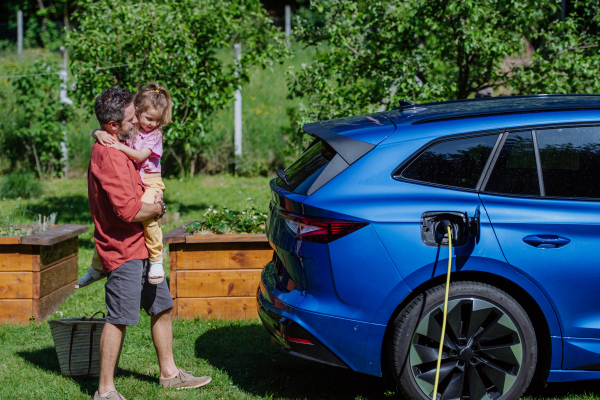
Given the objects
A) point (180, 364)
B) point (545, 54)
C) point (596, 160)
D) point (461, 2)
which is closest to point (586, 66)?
point (545, 54)

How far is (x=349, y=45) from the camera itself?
7152mm

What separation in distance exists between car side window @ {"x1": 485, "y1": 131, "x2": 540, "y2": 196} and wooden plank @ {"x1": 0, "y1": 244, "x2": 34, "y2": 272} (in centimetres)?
358

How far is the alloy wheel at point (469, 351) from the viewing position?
10.4 feet

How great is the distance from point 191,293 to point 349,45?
149 inches

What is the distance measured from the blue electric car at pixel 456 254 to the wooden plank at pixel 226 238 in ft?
4.69

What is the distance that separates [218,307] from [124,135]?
1855mm

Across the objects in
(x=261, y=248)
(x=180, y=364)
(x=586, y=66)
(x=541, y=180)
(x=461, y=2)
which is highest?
(x=461, y=2)

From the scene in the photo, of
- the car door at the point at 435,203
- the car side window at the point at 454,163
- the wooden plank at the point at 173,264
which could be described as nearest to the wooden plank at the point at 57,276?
the wooden plank at the point at 173,264

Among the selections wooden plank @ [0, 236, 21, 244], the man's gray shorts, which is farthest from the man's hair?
wooden plank @ [0, 236, 21, 244]

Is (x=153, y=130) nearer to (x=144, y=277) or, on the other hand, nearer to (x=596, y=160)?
(x=144, y=277)

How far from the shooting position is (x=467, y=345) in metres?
3.23

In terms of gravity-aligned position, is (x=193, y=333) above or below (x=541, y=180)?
below

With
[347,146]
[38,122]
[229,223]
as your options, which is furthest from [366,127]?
[38,122]

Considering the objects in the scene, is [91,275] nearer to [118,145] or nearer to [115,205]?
[115,205]
